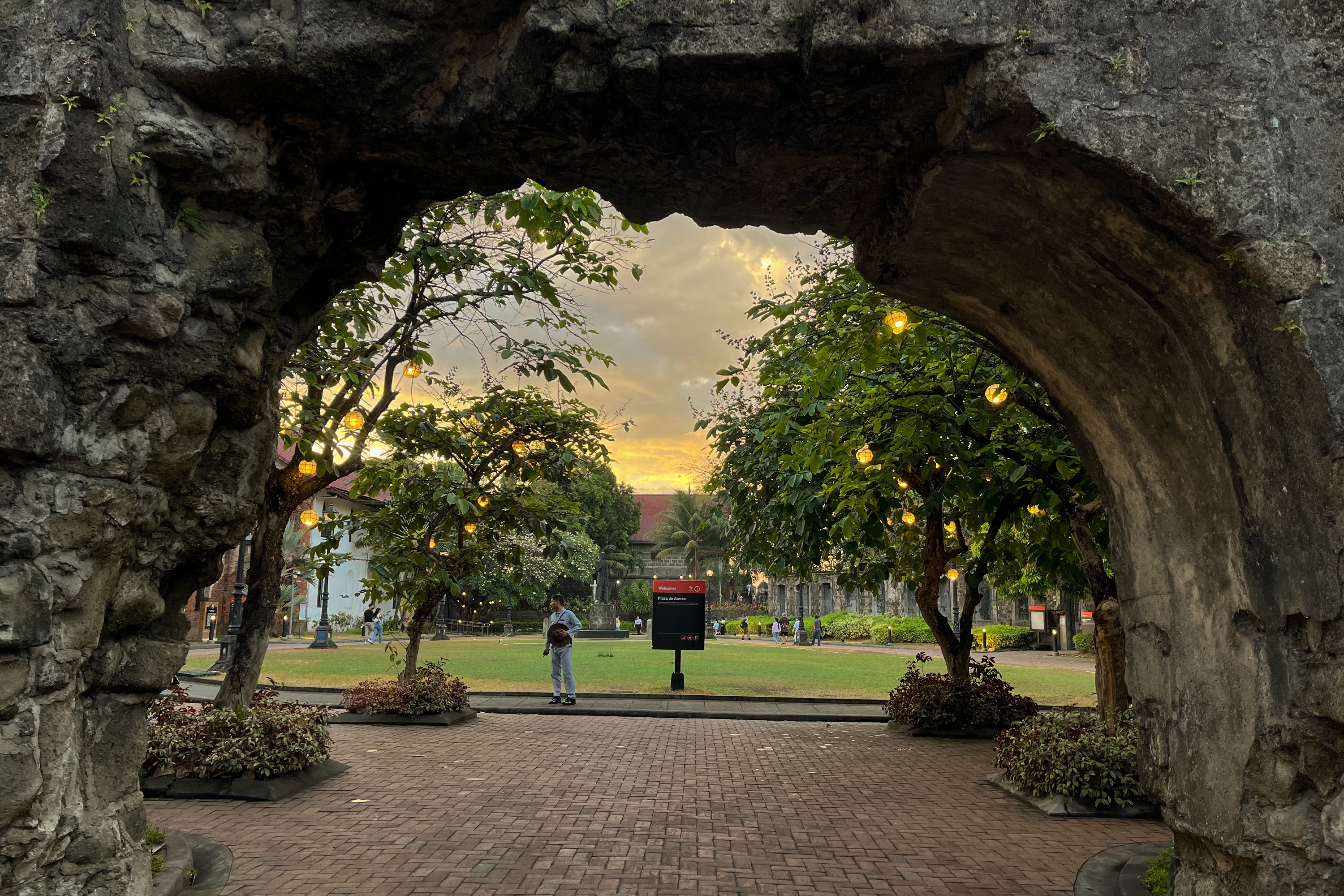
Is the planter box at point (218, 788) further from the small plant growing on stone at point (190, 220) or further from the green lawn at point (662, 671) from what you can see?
the green lawn at point (662, 671)

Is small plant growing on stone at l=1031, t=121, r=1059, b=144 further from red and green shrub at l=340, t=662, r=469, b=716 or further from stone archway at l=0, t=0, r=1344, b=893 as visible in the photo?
red and green shrub at l=340, t=662, r=469, b=716

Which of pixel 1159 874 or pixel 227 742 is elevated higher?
pixel 227 742

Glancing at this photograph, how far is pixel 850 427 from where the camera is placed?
349 inches

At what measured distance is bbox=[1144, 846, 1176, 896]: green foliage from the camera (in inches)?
208

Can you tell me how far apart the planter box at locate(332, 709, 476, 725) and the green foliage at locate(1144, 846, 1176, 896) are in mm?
9571

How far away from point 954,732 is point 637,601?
146 feet

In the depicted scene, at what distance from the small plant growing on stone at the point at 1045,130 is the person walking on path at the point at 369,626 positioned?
35.0m

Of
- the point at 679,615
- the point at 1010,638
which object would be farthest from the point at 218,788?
the point at 1010,638

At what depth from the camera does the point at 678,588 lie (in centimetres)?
1856

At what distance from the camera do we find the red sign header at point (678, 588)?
18.4 meters

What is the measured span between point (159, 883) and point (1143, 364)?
6.22 metres

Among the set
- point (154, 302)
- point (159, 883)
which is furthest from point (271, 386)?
point (159, 883)

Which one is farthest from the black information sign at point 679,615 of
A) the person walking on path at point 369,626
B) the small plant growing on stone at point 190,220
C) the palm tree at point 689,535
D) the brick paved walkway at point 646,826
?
the palm tree at point 689,535

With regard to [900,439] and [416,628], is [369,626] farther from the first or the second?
[900,439]
